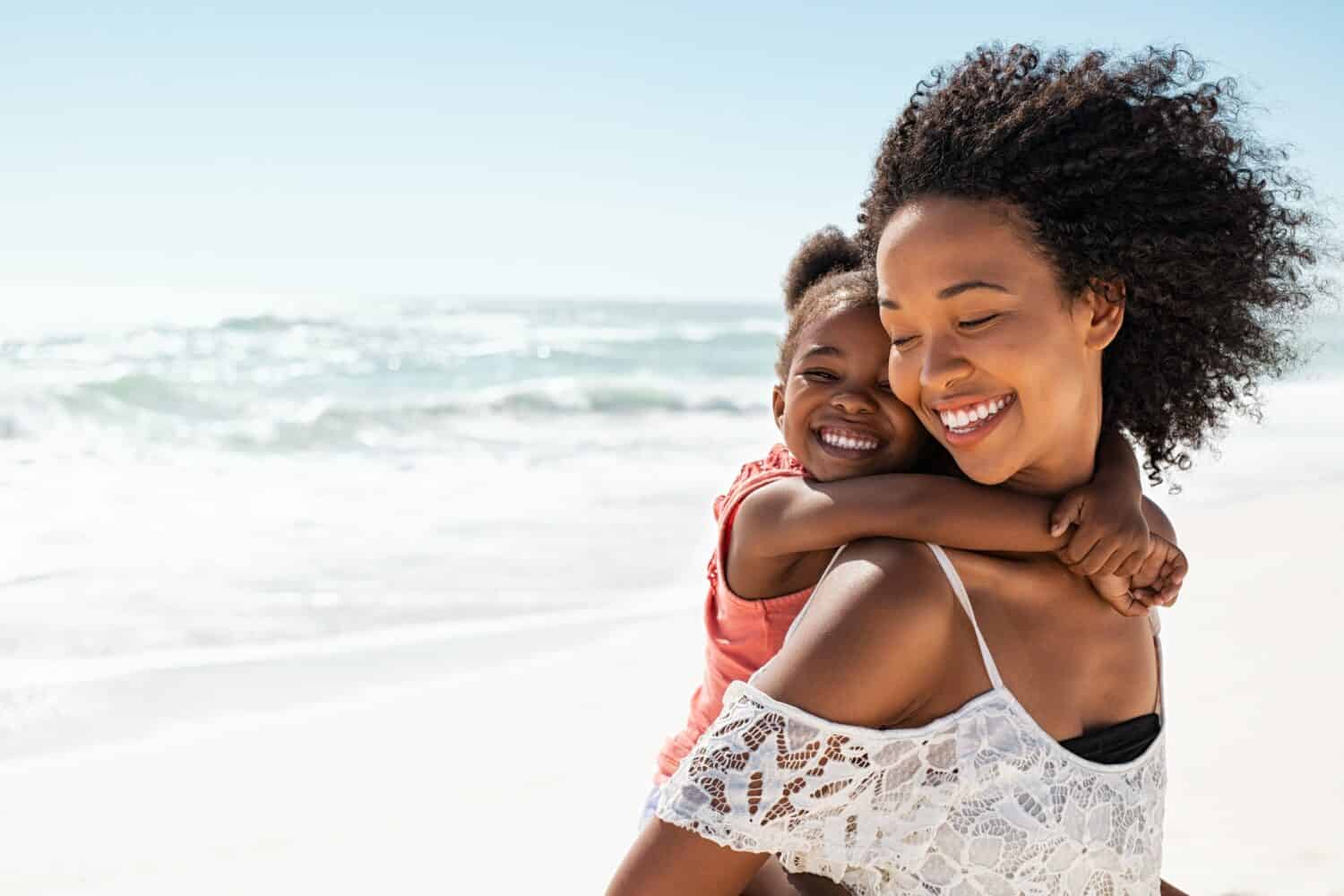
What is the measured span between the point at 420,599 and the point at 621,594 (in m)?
1.25

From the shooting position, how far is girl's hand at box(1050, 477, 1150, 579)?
6.16 ft

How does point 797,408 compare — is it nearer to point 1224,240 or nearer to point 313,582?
point 1224,240

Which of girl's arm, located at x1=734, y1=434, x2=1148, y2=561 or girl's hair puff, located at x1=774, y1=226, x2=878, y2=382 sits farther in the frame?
girl's hair puff, located at x1=774, y1=226, x2=878, y2=382

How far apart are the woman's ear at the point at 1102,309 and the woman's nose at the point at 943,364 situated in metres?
0.23

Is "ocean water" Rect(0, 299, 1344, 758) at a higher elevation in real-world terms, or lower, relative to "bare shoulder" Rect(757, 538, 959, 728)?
lower

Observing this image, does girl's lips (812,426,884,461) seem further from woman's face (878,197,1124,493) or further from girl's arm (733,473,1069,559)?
woman's face (878,197,1124,493)

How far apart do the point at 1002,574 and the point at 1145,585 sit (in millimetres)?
324

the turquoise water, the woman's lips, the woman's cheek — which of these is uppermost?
the woman's cheek

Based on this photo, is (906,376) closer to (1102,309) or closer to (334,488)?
(1102,309)

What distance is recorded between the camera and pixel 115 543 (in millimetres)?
9250

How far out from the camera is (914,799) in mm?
1684

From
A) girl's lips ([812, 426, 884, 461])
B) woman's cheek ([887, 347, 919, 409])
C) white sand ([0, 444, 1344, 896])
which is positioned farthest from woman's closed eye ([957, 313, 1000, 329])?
white sand ([0, 444, 1344, 896])

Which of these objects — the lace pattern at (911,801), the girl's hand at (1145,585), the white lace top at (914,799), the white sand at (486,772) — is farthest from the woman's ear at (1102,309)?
the white sand at (486,772)

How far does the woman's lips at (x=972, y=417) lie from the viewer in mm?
1815
